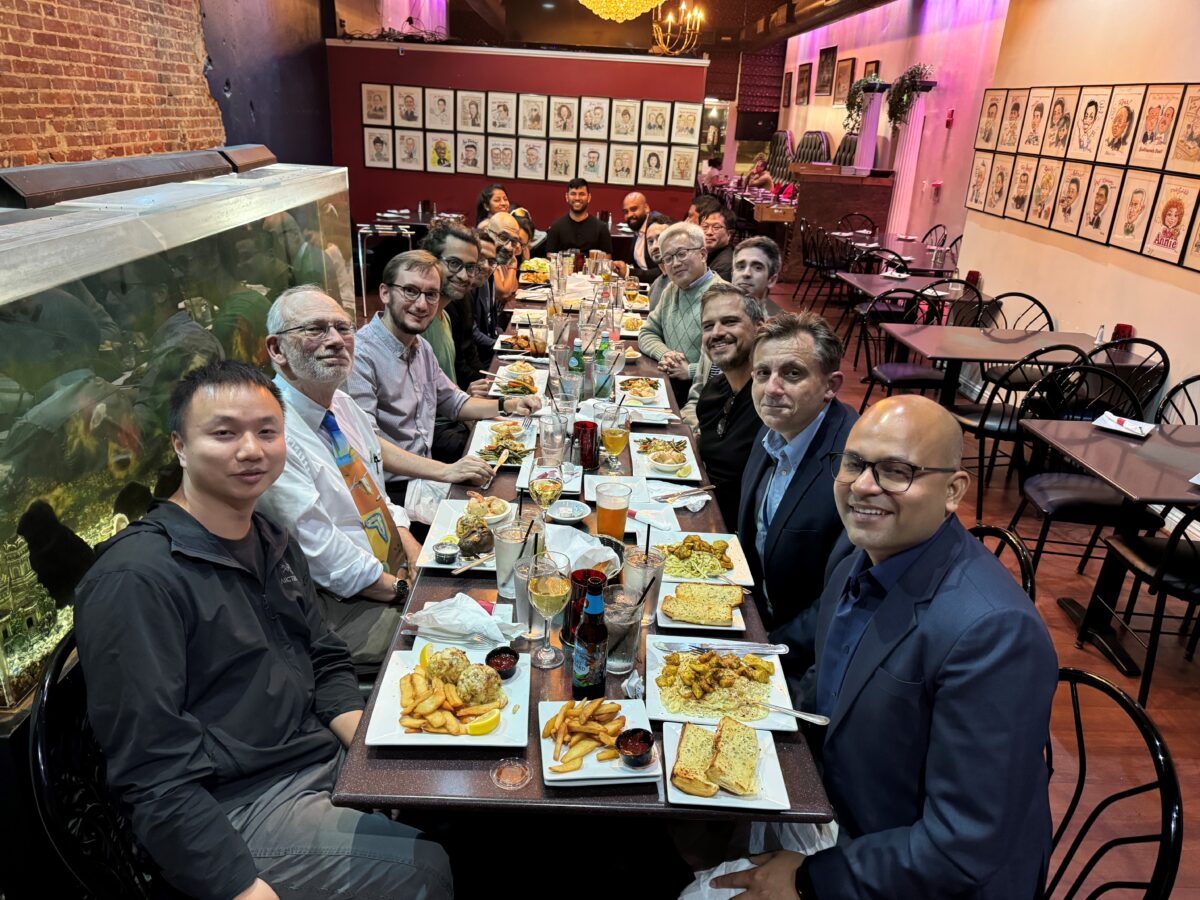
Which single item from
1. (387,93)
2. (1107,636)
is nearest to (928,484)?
(1107,636)

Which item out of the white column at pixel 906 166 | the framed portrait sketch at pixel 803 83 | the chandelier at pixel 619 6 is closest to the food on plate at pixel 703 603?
the chandelier at pixel 619 6

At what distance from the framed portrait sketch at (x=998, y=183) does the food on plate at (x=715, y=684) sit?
6.63m

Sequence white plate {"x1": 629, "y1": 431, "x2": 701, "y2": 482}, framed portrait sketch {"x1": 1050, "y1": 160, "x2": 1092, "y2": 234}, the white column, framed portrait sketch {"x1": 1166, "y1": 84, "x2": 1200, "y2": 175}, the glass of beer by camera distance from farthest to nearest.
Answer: the white column
framed portrait sketch {"x1": 1050, "y1": 160, "x2": 1092, "y2": 234}
framed portrait sketch {"x1": 1166, "y1": 84, "x2": 1200, "y2": 175}
white plate {"x1": 629, "y1": 431, "x2": 701, "y2": 482}
the glass of beer

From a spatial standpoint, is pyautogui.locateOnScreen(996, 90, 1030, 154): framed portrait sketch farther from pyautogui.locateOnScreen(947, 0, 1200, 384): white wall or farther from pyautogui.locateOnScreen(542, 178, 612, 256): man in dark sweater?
pyautogui.locateOnScreen(542, 178, 612, 256): man in dark sweater

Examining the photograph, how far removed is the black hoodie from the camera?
4.54 feet

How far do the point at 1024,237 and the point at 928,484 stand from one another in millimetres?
6113

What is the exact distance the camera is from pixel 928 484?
1.46m

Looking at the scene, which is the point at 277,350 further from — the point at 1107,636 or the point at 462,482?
the point at 1107,636

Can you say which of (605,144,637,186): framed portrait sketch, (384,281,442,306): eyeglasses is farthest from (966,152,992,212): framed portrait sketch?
(384,281,442,306): eyeglasses

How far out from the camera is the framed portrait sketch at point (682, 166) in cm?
927

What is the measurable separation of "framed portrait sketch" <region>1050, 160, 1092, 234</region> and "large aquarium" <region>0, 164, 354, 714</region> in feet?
18.4

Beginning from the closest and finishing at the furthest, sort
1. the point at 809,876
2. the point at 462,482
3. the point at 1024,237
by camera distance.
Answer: the point at 809,876 → the point at 462,482 → the point at 1024,237

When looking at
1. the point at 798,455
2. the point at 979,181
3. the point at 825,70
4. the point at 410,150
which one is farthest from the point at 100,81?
the point at 825,70

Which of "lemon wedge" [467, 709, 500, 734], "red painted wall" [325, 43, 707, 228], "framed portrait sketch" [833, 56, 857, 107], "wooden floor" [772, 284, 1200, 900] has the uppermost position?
"framed portrait sketch" [833, 56, 857, 107]
